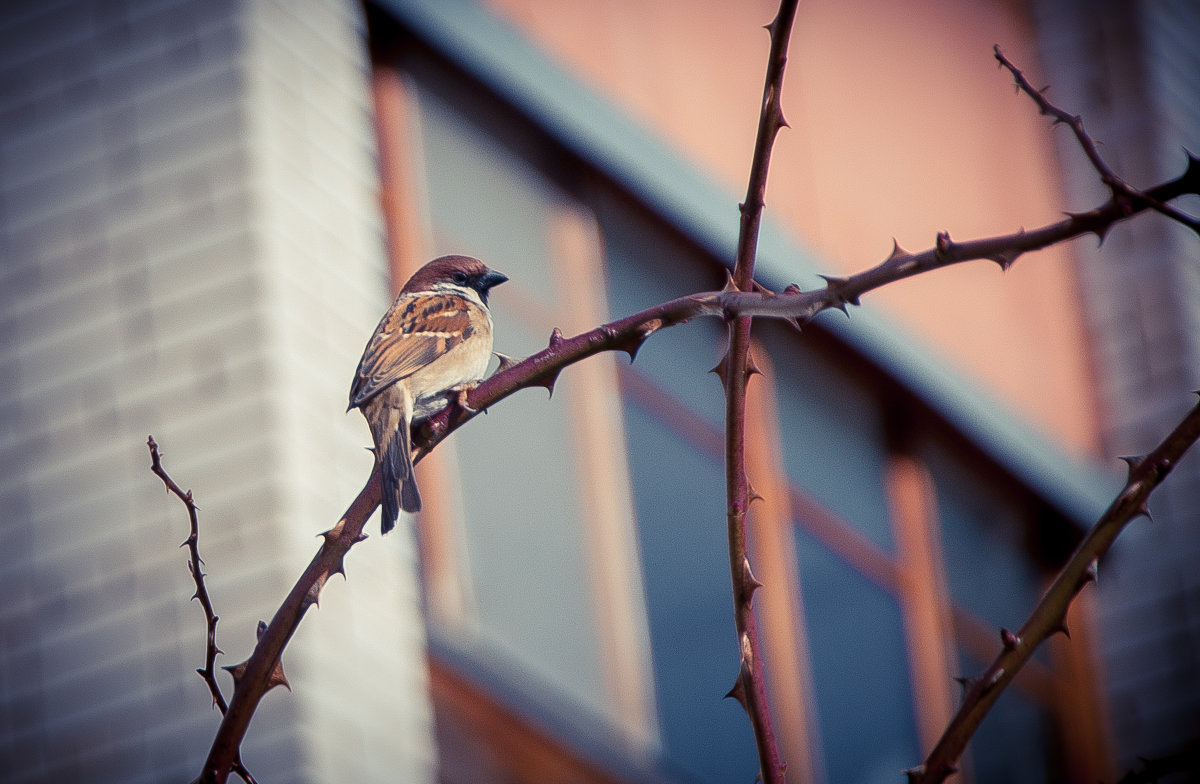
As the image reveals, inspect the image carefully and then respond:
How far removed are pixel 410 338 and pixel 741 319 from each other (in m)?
2.23

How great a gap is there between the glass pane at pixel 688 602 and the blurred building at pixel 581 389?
24mm

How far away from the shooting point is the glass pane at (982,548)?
31.4 ft

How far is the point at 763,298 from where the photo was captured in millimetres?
1834

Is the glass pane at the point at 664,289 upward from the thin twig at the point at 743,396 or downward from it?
upward

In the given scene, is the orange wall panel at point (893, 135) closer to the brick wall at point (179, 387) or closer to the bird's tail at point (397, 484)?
the brick wall at point (179, 387)

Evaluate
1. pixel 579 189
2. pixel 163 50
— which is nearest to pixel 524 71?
pixel 579 189

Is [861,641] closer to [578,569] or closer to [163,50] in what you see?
[578,569]

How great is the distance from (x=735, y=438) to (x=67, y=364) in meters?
4.43

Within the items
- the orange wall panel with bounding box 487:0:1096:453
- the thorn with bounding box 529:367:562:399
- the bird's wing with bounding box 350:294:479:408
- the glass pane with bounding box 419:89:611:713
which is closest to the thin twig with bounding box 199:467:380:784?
the thorn with bounding box 529:367:562:399

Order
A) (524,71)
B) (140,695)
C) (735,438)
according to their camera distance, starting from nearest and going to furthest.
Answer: (735,438)
(140,695)
(524,71)

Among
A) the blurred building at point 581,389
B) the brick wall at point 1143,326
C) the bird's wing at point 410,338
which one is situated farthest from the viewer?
the brick wall at point 1143,326

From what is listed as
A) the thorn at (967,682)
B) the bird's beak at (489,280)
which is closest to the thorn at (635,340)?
the thorn at (967,682)

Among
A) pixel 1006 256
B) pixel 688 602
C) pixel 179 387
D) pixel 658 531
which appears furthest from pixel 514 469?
pixel 1006 256

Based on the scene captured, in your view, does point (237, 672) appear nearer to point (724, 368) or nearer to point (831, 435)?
point (724, 368)
